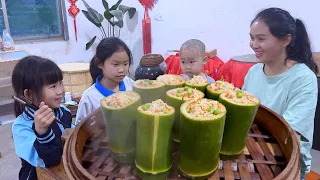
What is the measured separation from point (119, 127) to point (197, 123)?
0.28 metres

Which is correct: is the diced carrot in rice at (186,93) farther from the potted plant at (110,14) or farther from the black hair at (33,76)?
the potted plant at (110,14)

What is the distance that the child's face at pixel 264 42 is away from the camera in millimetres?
1316

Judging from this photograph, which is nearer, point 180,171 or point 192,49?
point 180,171

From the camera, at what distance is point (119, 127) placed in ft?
2.84

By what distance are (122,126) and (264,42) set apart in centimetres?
90

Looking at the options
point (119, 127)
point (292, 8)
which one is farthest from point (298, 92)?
point (292, 8)

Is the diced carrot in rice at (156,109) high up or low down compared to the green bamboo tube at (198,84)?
down

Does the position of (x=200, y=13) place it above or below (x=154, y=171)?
above

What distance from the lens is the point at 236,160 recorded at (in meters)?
0.88

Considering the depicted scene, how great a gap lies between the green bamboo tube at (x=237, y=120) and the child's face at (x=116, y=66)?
0.83 metres

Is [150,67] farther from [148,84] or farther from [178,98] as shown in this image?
[178,98]

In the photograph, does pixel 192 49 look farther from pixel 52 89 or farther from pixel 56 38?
pixel 56 38

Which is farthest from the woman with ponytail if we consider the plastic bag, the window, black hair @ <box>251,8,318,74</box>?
the window

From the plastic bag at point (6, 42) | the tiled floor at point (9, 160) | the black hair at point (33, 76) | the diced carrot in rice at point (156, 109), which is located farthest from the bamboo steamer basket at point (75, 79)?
the diced carrot in rice at point (156, 109)
